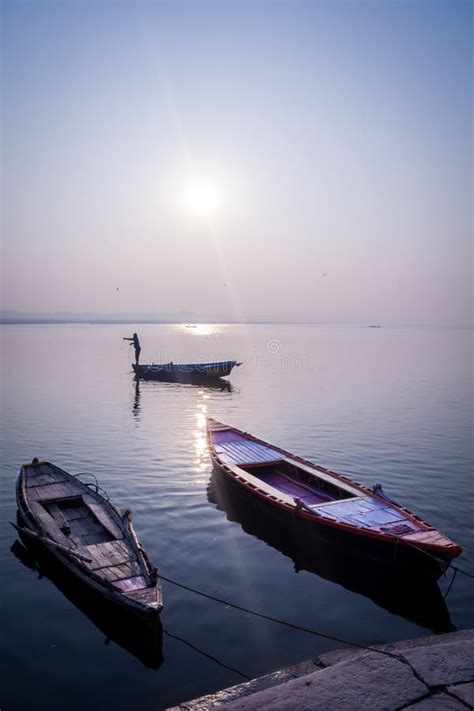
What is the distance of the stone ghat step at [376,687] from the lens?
7129 mm

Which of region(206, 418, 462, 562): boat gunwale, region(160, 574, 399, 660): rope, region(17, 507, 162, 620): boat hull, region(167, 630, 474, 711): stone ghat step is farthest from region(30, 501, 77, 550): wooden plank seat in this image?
region(206, 418, 462, 562): boat gunwale

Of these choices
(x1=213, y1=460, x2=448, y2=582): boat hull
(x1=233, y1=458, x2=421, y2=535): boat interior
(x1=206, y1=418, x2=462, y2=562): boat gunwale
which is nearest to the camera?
(x1=206, y1=418, x2=462, y2=562): boat gunwale

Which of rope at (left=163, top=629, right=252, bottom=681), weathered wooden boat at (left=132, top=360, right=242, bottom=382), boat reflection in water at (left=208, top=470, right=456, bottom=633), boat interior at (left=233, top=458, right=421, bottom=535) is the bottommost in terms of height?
rope at (left=163, top=629, right=252, bottom=681)

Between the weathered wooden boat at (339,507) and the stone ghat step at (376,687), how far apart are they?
3281 millimetres

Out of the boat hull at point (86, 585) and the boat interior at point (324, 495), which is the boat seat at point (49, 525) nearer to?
the boat hull at point (86, 585)

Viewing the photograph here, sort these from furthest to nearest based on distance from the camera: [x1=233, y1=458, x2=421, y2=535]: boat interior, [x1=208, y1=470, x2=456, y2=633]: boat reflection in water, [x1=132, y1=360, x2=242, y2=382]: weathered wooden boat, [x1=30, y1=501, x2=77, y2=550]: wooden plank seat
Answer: [x1=132, y1=360, x2=242, y2=382]: weathered wooden boat → [x1=233, y1=458, x2=421, y2=535]: boat interior → [x1=30, y1=501, x2=77, y2=550]: wooden plank seat → [x1=208, y1=470, x2=456, y2=633]: boat reflection in water

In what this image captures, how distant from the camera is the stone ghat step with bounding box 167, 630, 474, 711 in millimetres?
7129

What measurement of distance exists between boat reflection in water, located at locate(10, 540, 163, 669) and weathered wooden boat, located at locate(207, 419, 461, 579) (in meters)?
5.69

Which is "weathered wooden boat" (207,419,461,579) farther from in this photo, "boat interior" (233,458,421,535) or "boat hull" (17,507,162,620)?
"boat hull" (17,507,162,620)

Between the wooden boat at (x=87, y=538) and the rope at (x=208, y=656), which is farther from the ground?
the wooden boat at (x=87, y=538)

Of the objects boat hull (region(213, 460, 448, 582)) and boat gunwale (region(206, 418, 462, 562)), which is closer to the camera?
boat gunwale (region(206, 418, 462, 562))

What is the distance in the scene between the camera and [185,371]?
195 ft

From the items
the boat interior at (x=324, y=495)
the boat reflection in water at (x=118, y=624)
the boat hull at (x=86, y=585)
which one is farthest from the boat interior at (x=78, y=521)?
the boat interior at (x=324, y=495)

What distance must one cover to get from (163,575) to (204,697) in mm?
5064
